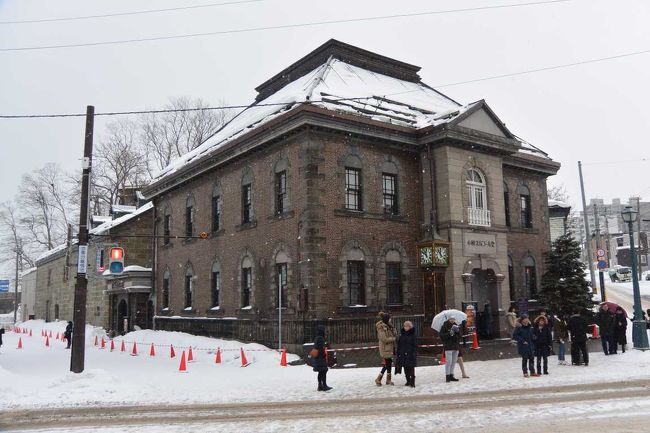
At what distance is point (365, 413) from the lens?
1034 cm

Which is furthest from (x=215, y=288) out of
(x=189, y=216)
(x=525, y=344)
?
(x=525, y=344)

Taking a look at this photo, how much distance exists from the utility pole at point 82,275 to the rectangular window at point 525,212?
70.6ft

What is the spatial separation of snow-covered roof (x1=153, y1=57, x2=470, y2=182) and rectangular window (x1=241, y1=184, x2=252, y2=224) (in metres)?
2.35

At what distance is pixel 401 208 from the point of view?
77.7ft

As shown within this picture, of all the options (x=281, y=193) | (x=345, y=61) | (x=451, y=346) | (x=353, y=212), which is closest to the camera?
(x=451, y=346)

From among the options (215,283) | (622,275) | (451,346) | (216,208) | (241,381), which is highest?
(216,208)

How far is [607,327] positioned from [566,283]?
7.01 m

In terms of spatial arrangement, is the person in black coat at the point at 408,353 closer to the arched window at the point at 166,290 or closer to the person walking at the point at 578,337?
the person walking at the point at 578,337

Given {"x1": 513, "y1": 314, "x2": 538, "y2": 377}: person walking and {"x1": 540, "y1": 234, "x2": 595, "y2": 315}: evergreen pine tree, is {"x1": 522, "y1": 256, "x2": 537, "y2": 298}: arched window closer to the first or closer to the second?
{"x1": 540, "y1": 234, "x2": 595, "y2": 315}: evergreen pine tree

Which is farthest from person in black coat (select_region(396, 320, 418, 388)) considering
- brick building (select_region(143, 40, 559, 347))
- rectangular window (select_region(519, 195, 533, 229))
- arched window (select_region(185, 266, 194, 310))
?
arched window (select_region(185, 266, 194, 310))

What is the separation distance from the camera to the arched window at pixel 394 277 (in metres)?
22.8

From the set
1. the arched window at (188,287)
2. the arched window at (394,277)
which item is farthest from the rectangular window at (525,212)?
the arched window at (188,287)

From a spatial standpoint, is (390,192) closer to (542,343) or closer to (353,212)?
(353,212)

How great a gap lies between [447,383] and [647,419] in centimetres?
518
